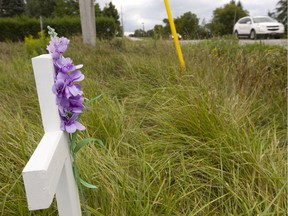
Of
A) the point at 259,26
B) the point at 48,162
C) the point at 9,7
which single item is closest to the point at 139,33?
the point at 48,162

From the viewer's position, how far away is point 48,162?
580 mm

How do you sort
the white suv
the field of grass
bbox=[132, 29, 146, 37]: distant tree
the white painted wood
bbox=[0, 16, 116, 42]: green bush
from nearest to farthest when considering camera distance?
the field of grass
the white painted wood
bbox=[132, 29, 146, 37]: distant tree
the white suv
bbox=[0, 16, 116, 42]: green bush

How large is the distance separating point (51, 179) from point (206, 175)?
1012 mm

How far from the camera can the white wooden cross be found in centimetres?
55

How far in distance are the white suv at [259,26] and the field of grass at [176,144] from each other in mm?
13505

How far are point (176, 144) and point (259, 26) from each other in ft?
49.1

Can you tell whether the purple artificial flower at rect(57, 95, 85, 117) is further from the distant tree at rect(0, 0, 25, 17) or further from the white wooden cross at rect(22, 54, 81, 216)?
the distant tree at rect(0, 0, 25, 17)

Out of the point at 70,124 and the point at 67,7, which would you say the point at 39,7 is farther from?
the point at 70,124

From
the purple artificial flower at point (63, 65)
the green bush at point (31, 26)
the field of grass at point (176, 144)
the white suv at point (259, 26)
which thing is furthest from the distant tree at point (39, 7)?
the purple artificial flower at point (63, 65)

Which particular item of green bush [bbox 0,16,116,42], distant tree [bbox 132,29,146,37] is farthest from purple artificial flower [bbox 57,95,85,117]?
green bush [bbox 0,16,116,42]

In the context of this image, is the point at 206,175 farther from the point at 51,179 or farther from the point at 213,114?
the point at 51,179

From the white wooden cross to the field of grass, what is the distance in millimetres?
390

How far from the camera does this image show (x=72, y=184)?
0.78 m

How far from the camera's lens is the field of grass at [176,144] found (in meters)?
1.22
